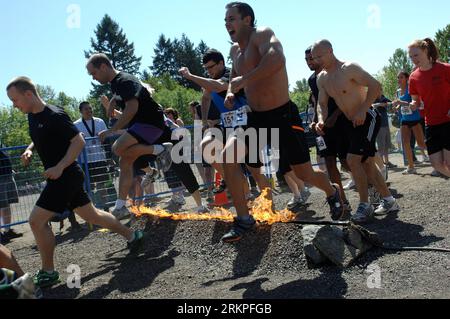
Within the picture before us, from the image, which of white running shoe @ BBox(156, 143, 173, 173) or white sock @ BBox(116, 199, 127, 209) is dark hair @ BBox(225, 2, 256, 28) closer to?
white running shoe @ BBox(156, 143, 173, 173)

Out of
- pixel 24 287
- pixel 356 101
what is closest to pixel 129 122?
pixel 356 101

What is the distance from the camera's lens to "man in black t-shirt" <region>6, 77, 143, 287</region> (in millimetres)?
4961

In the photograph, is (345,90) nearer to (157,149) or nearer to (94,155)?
(157,149)

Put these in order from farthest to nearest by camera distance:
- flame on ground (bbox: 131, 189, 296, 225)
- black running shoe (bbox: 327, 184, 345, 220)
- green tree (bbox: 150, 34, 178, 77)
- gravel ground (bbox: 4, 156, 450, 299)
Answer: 1. green tree (bbox: 150, 34, 178, 77)
2. black running shoe (bbox: 327, 184, 345, 220)
3. flame on ground (bbox: 131, 189, 296, 225)
4. gravel ground (bbox: 4, 156, 450, 299)

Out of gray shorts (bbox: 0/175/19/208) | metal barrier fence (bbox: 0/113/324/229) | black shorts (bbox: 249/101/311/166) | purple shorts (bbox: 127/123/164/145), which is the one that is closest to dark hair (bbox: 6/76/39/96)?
purple shorts (bbox: 127/123/164/145)

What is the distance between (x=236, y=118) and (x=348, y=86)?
1.64m

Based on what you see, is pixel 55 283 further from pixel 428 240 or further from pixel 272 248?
pixel 428 240

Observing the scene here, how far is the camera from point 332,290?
12.7 ft

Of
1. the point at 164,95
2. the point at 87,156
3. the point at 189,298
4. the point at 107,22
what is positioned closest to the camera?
the point at 189,298

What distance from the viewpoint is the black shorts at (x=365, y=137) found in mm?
6156

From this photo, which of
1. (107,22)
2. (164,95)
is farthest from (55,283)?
(107,22)

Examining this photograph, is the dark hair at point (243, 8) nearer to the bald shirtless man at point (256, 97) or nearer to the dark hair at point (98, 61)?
the bald shirtless man at point (256, 97)
